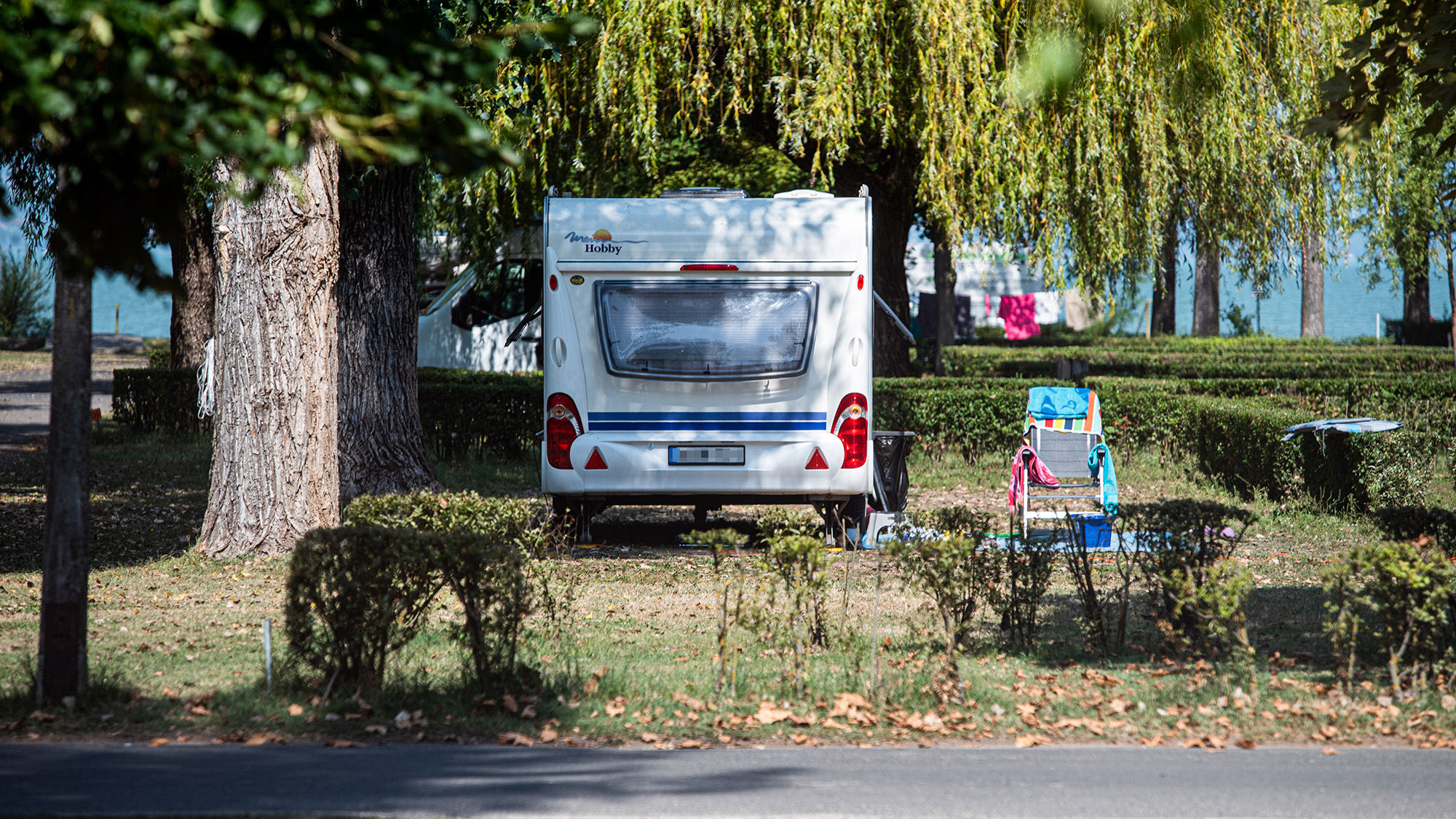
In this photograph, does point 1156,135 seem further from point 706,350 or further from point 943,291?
point 943,291

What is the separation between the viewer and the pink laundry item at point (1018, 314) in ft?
151

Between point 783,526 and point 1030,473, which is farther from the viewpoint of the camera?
point 1030,473

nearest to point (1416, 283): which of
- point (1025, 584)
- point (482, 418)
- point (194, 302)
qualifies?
point (482, 418)

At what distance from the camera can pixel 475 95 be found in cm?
1116

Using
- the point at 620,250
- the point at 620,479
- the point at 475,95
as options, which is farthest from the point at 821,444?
the point at 475,95

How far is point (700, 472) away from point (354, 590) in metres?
4.41

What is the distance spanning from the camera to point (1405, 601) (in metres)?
5.47

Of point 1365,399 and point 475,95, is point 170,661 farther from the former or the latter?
point 1365,399

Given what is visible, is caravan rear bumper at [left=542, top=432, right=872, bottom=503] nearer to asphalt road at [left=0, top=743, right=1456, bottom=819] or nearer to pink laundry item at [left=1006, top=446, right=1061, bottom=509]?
pink laundry item at [left=1006, top=446, right=1061, bottom=509]

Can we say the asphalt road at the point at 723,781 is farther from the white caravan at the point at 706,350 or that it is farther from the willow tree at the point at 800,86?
the willow tree at the point at 800,86

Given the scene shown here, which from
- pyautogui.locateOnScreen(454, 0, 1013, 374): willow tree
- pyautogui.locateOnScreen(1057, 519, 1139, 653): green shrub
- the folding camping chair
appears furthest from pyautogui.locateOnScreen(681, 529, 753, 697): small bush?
pyautogui.locateOnScreen(454, 0, 1013, 374): willow tree

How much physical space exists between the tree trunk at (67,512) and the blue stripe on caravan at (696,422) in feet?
14.7

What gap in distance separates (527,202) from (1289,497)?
336 inches

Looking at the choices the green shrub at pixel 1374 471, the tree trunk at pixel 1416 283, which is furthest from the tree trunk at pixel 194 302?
the tree trunk at pixel 1416 283
